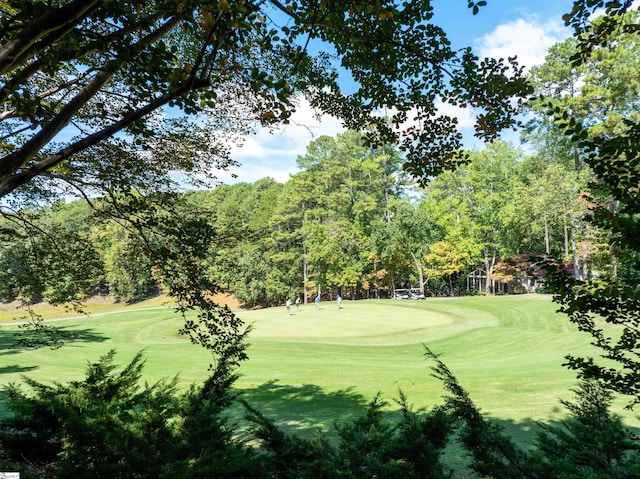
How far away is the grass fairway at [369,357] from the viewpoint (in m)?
7.16

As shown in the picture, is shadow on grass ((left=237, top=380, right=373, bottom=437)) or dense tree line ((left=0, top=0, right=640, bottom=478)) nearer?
dense tree line ((left=0, top=0, right=640, bottom=478))

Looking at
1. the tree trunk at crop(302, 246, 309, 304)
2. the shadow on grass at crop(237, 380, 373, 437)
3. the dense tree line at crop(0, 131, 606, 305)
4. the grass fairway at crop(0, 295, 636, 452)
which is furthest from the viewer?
the tree trunk at crop(302, 246, 309, 304)

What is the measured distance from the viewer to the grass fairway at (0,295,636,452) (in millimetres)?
7161

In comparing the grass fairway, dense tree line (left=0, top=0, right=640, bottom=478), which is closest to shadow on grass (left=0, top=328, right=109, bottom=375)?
the grass fairway

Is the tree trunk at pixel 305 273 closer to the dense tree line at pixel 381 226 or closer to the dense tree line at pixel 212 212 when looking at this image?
the dense tree line at pixel 381 226

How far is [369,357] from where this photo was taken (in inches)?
562

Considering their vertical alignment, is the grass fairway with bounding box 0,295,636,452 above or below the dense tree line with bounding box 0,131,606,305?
below

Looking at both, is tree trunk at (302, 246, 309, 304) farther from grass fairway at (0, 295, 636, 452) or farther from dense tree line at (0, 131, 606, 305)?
grass fairway at (0, 295, 636, 452)

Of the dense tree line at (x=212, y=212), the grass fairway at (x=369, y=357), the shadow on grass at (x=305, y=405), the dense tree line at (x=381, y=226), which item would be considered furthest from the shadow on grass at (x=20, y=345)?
the dense tree line at (x=381, y=226)

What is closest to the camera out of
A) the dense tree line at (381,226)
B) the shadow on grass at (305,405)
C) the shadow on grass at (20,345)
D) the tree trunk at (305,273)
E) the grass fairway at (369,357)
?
the shadow on grass at (305,405)

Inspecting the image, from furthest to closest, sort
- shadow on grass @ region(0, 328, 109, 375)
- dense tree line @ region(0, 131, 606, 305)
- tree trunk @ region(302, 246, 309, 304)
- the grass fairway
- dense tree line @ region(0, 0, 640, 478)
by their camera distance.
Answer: tree trunk @ region(302, 246, 309, 304) < dense tree line @ region(0, 131, 606, 305) < the grass fairway < shadow on grass @ region(0, 328, 109, 375) < dense tree line @ region(0, 0, 640, 478)

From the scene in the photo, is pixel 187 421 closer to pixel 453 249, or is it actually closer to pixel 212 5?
pixel 212 5

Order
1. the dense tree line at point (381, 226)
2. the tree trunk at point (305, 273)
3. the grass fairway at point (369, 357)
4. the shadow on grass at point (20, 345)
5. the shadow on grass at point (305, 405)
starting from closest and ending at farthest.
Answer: the shadow on grass at point (305, 405)
the shadow on grass at point (20, 345)
the grass fairway at point (369, 357)
the dense tree line at point (381, 226)
the tree trunk at point (305, 273)

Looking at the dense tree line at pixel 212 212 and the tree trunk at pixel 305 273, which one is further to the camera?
the tree trunk at pixel 305 273
